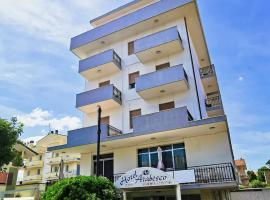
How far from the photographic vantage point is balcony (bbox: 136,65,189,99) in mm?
17689

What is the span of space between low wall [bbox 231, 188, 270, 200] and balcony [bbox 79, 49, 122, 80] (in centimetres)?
1465

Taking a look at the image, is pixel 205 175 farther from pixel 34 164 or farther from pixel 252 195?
pixel 34 164

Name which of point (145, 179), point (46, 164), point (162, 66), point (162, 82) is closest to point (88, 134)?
point (162, 82)

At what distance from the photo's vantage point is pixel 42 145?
50469 mm

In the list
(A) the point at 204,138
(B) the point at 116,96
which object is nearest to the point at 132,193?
(A) the point at 204,138

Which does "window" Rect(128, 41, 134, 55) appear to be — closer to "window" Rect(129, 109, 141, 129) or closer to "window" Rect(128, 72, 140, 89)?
"window" Rect(128, 72, 140, 89)

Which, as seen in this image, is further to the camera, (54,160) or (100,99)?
(54,160)

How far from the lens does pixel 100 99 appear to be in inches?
808

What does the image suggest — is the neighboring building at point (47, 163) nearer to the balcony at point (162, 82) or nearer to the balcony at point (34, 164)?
the balcony at point (34, 164)

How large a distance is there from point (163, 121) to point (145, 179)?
4383 mm

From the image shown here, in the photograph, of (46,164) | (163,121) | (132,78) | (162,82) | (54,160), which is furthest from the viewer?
(46,164)

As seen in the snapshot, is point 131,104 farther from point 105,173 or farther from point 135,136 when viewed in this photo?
point 105,173

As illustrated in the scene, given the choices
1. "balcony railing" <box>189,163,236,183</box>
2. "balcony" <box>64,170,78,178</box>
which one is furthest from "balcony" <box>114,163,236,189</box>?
"balcony" <box>64,170,78,178</box>

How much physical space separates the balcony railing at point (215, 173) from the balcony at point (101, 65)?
11.6 metres
